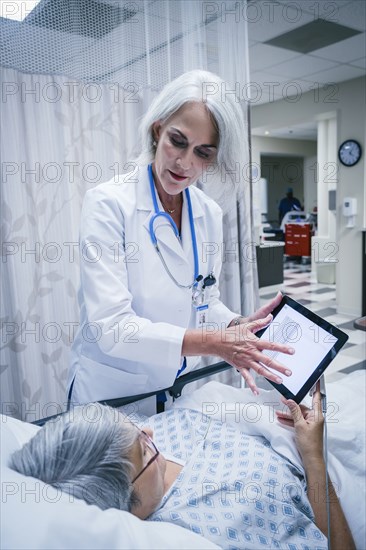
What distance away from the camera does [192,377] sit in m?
1.65

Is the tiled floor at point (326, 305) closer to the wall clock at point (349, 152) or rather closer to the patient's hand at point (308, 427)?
the wall clock at point (349, 152)

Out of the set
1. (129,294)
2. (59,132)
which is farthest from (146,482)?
(59,132)

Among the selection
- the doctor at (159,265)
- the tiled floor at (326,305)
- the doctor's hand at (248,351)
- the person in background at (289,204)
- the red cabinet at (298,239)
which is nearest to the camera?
the doctor's hand at (248,351)

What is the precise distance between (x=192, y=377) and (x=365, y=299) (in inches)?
179

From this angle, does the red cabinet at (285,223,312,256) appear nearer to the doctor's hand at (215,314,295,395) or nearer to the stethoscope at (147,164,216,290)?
the stethoscope at (147,164,216,290)

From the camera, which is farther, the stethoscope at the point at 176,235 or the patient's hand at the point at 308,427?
the stethoscope at the point at 176,235

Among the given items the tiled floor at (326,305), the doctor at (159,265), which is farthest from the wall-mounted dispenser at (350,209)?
the doctor at (159,265)

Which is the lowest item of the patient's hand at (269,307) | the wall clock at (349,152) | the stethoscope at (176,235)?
the patient's hand at (269,307)

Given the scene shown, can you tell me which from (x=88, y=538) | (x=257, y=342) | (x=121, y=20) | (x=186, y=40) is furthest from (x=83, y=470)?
(x=186, y=40)

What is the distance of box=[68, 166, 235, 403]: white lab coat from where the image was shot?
1.32 meters

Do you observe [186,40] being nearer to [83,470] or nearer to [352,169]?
[83,470]

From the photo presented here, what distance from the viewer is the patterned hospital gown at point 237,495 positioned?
3.61 feet

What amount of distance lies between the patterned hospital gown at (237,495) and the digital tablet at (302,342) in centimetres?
21

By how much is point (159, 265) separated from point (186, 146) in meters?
0.40
